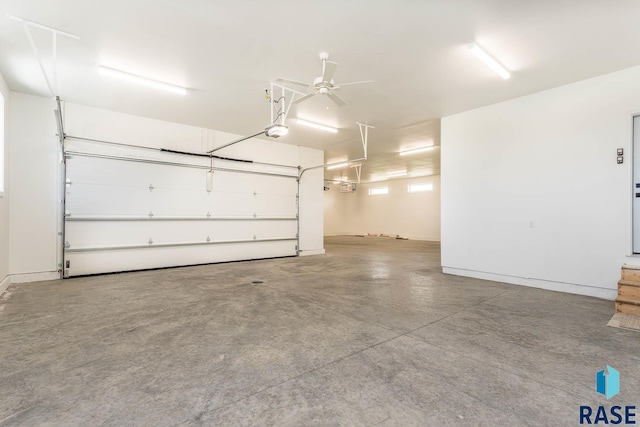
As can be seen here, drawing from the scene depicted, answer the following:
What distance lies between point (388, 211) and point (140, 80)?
14.1 meters

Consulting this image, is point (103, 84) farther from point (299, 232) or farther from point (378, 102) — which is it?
point (299, 232)

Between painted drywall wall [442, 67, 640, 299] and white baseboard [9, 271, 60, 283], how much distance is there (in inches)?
298

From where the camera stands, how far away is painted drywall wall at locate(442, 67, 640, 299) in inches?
167

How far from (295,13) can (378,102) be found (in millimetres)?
2670

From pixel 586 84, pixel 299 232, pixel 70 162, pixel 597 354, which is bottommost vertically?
pixel 597 354

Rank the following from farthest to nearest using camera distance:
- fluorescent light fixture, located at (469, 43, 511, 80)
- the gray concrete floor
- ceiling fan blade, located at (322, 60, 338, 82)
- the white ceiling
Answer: fluorescent light fixture, located at (469, 43, 511, 80) < ceiling fan blade, located at (322, 60, 338, 82) < the white ceiling < the gray concrete floor

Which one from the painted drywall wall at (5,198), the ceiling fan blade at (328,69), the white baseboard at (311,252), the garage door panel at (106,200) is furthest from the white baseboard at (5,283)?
the white baseboard at (311,252)

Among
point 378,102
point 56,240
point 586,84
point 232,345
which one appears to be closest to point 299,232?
point 378,102

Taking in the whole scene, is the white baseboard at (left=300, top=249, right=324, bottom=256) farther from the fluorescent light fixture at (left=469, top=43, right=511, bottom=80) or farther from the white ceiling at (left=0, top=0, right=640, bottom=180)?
the fluorescent light fixture at (left=469, top=43, right=511, bottom=80)

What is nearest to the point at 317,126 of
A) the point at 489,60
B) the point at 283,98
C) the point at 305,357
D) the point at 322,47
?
the point at 283,98

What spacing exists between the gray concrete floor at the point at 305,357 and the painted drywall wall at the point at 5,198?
478mm

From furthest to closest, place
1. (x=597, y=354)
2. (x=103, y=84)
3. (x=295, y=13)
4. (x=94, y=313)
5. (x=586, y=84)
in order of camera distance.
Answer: (x=103, y=84), (x=586, y=84), (x=94, y=313), (x=295, y=13), (x=597, y=354)

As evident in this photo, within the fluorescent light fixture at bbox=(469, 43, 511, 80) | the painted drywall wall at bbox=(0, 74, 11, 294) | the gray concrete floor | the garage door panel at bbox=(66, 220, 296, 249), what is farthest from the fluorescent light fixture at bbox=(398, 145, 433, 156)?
the painted drywall wall at bbox=(0, 74, 11, 294)

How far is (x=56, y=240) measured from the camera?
17.9ft
